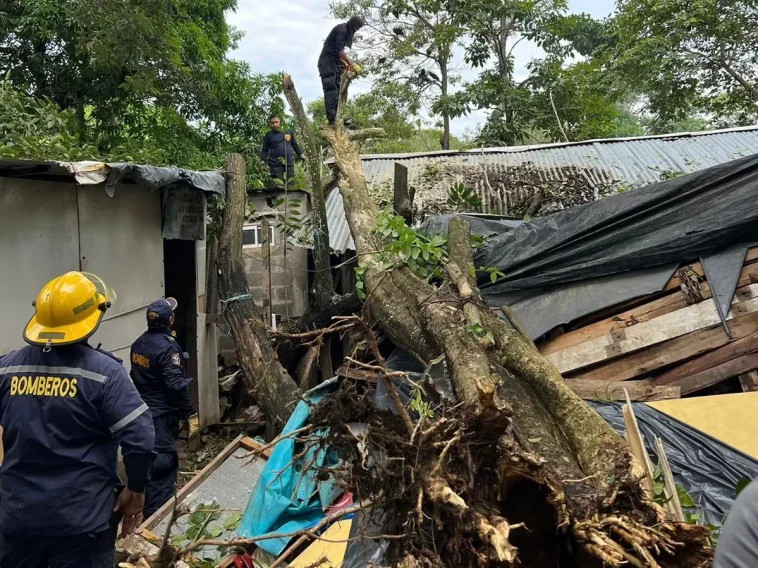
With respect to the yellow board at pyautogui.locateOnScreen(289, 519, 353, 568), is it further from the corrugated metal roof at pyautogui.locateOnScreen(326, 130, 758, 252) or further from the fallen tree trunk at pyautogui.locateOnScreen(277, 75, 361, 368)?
the corrugated metal roof at pyautogui.locateOnScreen(326, 130, 758, 252)

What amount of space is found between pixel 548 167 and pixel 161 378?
A: 614 centimetres

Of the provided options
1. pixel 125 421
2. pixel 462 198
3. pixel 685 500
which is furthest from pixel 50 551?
pixel 462 198

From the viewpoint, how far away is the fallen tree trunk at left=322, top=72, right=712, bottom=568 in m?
1.57

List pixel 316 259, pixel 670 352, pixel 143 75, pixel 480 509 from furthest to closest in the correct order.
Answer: pixel 143 75 < pixel 316 259 < pixel 670 352 < pixel 480 509

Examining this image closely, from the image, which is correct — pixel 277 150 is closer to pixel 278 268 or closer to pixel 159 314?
pixel 278 268

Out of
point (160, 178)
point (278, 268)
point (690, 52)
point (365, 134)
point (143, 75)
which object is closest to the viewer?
point (160, 178)

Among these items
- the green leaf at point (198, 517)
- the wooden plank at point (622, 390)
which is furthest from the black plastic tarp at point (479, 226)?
the green leaf at point (198, 517)

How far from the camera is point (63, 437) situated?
215cm

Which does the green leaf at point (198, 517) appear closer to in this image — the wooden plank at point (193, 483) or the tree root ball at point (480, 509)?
the wooden plank at point (193, 483)

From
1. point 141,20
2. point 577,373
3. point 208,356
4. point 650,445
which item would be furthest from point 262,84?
point 650,445

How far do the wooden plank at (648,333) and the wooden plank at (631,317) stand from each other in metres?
0.04

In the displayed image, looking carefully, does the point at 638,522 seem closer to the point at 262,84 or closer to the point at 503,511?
the point at 503,511

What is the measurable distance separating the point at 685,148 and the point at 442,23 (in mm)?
7270

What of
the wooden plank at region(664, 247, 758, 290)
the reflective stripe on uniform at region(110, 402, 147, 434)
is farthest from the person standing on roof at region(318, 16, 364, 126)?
the reflective stripe on uniform at region(110, 402, 147, 434)
